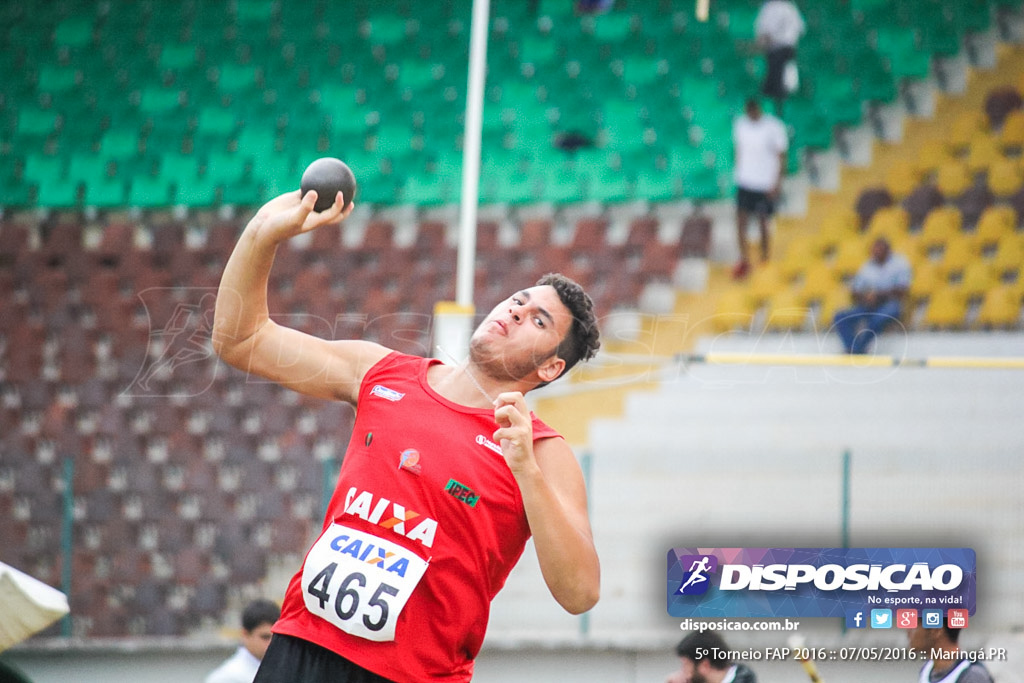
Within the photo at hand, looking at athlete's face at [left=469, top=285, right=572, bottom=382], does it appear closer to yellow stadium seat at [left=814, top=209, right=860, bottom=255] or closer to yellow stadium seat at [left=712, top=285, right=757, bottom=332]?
yellow stadium seat at [left=712, top=285, right=757, bottom=332]

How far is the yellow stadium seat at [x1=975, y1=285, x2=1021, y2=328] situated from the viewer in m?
7.74

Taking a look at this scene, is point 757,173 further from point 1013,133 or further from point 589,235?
point 1013,133

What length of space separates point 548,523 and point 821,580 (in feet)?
9.95

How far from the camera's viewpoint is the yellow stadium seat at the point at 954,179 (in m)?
8.72

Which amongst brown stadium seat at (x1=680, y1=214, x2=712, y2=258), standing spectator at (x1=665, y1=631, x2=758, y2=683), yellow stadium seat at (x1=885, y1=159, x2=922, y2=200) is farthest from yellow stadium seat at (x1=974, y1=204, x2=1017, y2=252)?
standing spectator at (x1=665, y1=631, x2=758, y2=683)

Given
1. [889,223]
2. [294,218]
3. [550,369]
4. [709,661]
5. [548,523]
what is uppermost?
[889,223]

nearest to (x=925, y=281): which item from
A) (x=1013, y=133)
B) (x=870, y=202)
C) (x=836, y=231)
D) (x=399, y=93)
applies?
(x=836, y=231)

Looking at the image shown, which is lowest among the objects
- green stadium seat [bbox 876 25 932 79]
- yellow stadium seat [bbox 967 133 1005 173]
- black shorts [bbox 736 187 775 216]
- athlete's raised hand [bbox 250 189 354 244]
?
athlete's raised hand [bbox 250 189 354 244]

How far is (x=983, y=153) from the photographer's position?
8789mm

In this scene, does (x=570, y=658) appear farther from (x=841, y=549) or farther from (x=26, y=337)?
(x=26, y=337)

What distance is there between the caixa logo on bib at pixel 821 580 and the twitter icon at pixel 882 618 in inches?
1.0

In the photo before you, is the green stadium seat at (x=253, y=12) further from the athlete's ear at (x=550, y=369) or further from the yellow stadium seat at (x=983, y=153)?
the athlete's ear at (x=550, y=369)

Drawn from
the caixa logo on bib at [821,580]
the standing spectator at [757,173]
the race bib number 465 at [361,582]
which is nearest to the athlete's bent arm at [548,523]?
the race bib number 465 at [361,582]

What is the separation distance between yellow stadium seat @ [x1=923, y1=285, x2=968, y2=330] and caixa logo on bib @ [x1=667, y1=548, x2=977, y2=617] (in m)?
2.69
